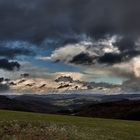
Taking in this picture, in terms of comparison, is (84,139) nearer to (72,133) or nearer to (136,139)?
(72,133)

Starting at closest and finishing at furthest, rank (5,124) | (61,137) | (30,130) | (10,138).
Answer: (10,138)
(61,137)
(30,130)
(5,124)

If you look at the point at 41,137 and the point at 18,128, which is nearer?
the point at 41,137

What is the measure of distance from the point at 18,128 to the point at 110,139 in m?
10.3

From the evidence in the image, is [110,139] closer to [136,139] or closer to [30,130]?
[136,139]

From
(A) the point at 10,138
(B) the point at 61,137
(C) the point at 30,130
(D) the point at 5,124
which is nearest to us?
(A) the point at 10,138

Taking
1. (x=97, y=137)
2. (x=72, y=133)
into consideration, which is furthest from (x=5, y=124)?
(x=97, y=137)

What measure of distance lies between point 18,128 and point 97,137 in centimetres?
875

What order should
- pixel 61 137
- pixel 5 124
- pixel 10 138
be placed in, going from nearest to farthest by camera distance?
pixel 10 138
pixel 61 137
pixel 5 124

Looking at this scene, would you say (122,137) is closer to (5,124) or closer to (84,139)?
(84,139)

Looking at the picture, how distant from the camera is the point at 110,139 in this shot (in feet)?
137

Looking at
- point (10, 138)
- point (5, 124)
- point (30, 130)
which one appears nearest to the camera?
point (10, 138)

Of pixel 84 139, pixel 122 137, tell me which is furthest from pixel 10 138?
pixel 122 137

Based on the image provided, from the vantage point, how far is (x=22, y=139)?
35.1m

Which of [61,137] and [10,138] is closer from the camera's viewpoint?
[10,138]
